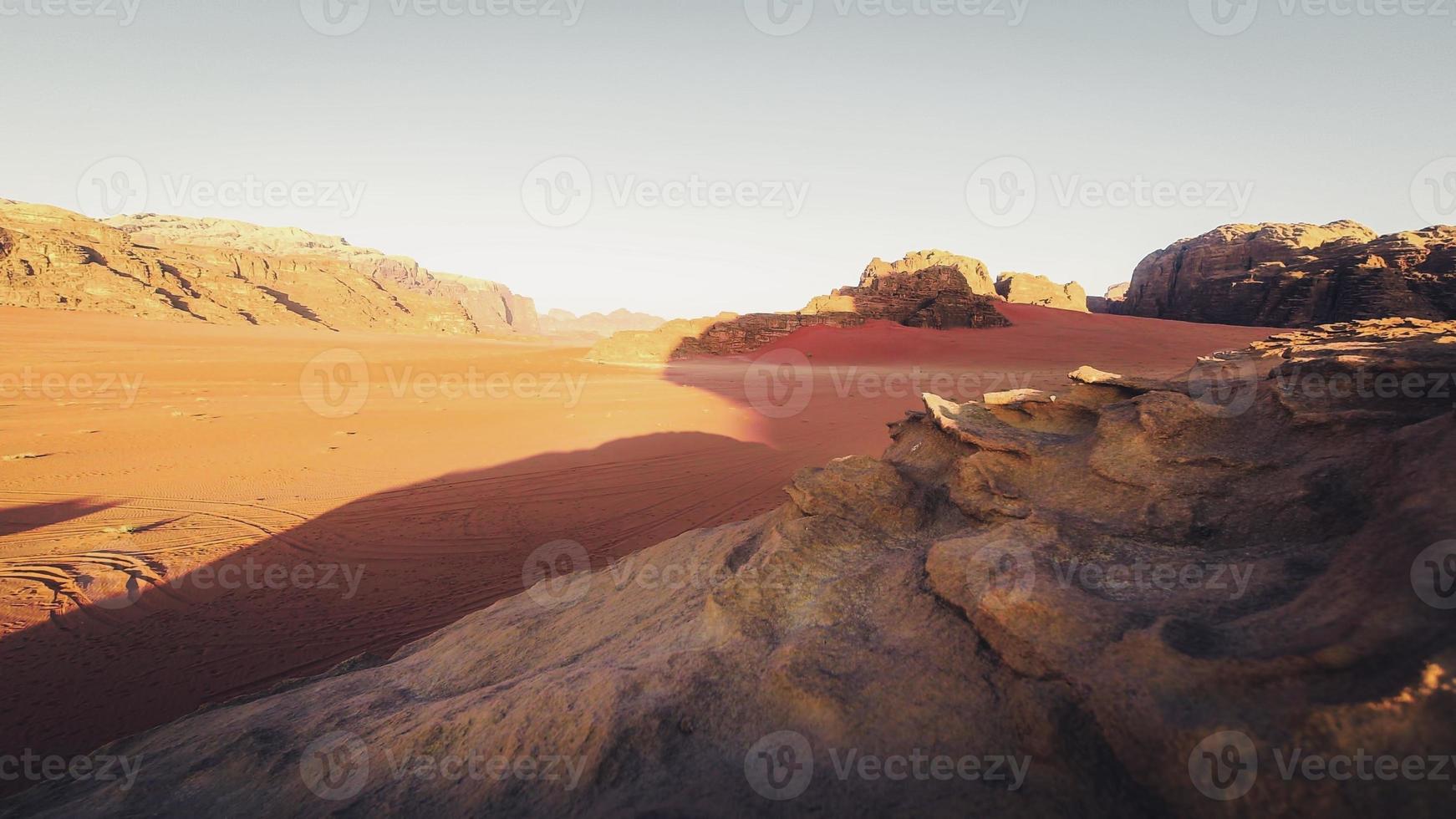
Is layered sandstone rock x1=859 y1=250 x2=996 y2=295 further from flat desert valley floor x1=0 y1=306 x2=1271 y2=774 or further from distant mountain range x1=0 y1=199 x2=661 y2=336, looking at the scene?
distant mountain range x1=0 y1=199 x2=661 y2=336

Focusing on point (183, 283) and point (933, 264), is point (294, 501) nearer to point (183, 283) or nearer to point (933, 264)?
point (933, 264)

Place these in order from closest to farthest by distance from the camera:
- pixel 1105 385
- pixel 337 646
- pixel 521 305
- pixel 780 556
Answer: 1. pixel 780 556
2. pixel 1105 385
3. pixel 337 646
4. pixel 521 305

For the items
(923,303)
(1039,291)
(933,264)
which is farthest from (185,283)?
(1039,291)

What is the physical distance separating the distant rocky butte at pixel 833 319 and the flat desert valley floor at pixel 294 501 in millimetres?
15586

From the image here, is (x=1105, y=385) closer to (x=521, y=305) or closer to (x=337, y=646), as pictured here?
(x=337, y=646)

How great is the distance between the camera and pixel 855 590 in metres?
2.55

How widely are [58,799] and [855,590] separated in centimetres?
346

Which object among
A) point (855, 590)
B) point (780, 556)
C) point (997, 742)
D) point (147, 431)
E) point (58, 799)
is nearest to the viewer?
point (997, 742)

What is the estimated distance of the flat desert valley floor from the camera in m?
4.12

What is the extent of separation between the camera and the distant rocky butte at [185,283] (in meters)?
38.5

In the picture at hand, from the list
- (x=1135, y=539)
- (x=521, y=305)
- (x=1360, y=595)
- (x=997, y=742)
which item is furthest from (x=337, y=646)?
(x=521, y=305)

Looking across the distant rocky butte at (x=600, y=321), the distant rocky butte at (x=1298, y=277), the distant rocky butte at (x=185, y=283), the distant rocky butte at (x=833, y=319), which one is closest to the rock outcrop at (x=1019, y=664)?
the distant rocky butte at (x=833, y=319)

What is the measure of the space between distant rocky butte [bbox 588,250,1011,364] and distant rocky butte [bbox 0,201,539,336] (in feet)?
123

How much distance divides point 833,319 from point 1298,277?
24199 mm
